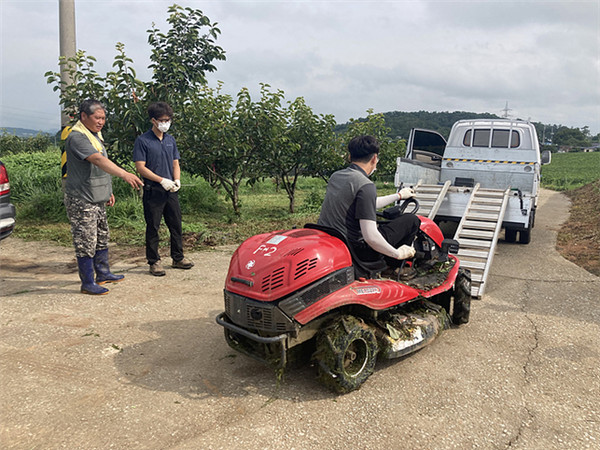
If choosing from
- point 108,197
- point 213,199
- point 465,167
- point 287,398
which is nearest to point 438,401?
point 287,398

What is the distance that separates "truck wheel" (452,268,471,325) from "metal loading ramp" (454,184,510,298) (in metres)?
0.97

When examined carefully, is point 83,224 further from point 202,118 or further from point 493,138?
point 493,138

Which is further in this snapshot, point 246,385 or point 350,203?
point 350,203

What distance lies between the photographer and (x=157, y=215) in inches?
215

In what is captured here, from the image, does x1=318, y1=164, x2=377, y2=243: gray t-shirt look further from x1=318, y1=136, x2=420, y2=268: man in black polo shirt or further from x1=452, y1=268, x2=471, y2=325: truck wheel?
x1=452, y1=268, x2=471, y2=325: truck wheel

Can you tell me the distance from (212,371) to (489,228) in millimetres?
4983

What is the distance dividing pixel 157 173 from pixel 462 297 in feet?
12.1

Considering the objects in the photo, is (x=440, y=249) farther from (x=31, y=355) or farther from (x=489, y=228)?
(x=31, y=355)

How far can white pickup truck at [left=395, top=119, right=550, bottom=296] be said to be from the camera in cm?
727

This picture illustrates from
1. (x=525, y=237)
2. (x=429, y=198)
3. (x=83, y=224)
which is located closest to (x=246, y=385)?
(x=83, y=224)

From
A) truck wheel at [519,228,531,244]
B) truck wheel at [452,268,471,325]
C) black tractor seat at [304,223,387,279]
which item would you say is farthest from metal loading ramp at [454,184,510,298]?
black tractor seat at [304,223,387,279]

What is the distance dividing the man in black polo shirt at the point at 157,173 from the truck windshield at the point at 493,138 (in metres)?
6.51

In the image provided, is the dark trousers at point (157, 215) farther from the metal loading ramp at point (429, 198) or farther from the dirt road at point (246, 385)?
the metal loading ramp at point (429, 198)

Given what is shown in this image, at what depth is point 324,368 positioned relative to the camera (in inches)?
115
